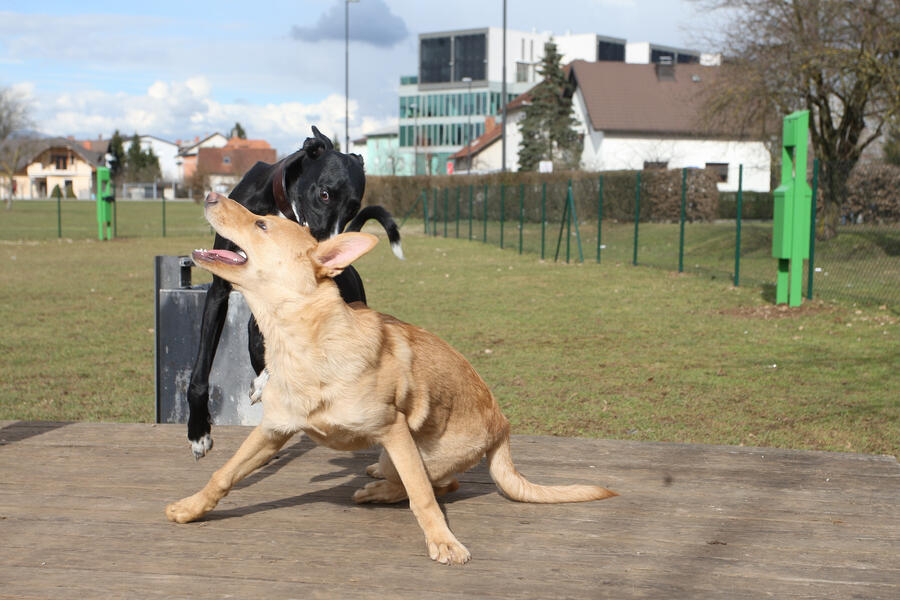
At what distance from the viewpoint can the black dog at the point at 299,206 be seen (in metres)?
3.90

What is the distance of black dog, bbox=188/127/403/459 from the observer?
12.8 feet

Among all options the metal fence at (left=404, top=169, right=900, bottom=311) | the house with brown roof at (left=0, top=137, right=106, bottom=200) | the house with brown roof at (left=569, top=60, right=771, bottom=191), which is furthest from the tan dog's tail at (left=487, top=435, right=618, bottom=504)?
the house with brown roof at (left=0, top=137, right=106, bottom=200)

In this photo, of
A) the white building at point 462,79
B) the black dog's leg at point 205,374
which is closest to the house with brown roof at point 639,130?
the white building at point 462,79

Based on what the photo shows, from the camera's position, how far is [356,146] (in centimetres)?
12556

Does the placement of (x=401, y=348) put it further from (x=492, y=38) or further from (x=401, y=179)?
(x=492, y=38)

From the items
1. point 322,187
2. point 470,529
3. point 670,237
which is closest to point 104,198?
point 670,237

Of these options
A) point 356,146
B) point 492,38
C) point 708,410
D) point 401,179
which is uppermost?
point 492,38

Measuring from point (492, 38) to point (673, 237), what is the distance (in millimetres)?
77112

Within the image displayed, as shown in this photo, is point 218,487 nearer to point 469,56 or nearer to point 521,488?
point 521,488

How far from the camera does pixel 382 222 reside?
4.16 metres

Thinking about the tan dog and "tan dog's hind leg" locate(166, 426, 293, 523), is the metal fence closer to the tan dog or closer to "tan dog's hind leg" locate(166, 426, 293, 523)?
the tan dog

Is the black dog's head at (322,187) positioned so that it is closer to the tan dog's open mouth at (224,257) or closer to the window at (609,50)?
the tan dog's open mouth at (224,257)

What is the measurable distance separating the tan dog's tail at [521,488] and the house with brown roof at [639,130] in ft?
154

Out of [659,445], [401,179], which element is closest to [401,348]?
[659,445]
